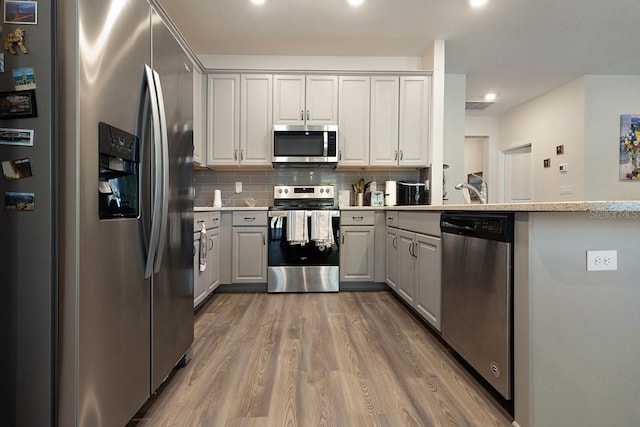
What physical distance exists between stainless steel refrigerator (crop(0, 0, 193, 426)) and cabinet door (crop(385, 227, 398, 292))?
216 cm

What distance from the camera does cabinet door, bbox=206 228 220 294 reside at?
2.86 metres

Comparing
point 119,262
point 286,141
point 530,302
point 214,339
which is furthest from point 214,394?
point 286,141

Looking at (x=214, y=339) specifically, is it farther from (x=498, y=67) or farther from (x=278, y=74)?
(x=498, y=67)

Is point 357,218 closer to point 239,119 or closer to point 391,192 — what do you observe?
point 391,192

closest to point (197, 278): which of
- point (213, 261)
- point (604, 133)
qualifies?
point (213, 261)

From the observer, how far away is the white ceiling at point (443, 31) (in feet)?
8.93

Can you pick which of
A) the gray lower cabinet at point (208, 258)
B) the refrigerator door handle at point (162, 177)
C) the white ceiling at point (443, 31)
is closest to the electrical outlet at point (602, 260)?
the refrigerator door handle at point (162, 177)

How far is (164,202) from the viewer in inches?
51.4

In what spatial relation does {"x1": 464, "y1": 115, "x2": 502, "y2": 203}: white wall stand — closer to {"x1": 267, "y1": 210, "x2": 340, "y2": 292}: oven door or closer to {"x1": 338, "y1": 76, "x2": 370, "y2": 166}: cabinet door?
{"x1": 338, "y1": 76, "x2": 370, "y2": 166}: cabinet door

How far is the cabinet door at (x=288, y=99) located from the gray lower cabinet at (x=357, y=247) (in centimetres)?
124

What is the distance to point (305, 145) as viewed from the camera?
344 centimetres

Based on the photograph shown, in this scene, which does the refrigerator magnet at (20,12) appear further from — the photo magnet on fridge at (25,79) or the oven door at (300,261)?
the oven door at (300,261)

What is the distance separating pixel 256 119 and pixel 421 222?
2.20 meters

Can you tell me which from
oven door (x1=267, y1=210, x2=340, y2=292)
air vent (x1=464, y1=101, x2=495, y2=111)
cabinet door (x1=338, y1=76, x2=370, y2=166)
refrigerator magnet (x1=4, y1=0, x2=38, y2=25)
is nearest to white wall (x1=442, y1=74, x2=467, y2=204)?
cabinet door (x1=338, y1=76, x2=370, y2=166)
